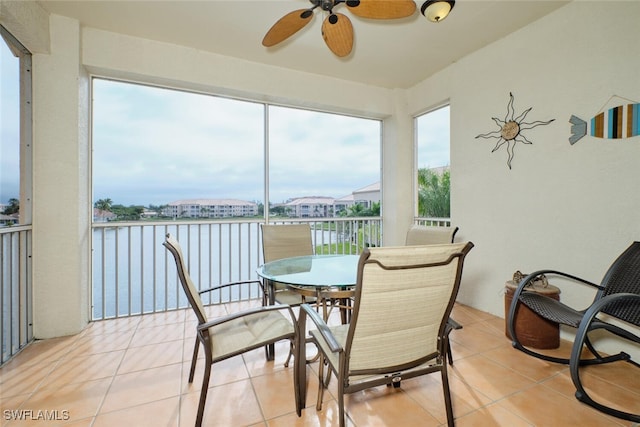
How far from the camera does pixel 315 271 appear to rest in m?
2.15

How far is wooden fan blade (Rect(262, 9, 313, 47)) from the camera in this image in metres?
1.98

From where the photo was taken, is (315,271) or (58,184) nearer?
(315,271)

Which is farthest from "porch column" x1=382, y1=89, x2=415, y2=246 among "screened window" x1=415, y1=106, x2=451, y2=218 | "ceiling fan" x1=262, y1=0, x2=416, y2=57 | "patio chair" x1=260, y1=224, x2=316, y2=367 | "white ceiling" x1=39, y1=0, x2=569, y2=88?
"ceiling fan" x1=262, y1=0, x2=416, y2=57

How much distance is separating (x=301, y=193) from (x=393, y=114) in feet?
5.98

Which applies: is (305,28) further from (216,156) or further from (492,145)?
(492,145)

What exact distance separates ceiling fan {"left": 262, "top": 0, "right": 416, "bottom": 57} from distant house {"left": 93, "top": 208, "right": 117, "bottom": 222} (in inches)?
93.4

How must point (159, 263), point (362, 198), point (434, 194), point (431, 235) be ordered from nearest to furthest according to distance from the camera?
point (431, 235)
point (159, 263)
point (434, 194)
point (362, 198)

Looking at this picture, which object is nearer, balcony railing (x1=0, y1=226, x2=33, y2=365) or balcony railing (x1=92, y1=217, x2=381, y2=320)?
balcony railing (x1=0, y1=226, x2=33, y2=365)

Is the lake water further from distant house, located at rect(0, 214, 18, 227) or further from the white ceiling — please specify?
the white ceiling

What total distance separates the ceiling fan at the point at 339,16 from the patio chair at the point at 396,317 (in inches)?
62.6

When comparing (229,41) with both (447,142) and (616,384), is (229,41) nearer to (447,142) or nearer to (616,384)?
(447,142)

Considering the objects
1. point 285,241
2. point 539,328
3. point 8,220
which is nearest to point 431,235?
point 539,328

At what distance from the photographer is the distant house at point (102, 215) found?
3010 mm

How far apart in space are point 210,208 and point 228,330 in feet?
6.82
